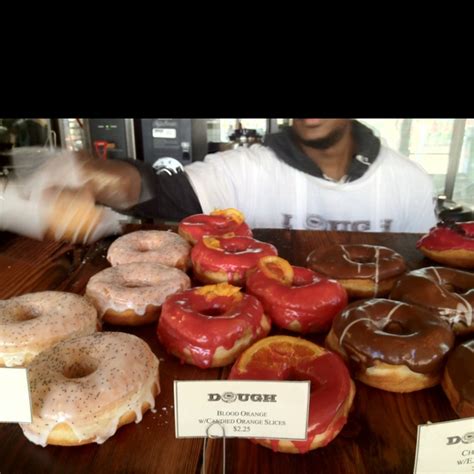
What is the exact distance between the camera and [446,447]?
81 centimetres

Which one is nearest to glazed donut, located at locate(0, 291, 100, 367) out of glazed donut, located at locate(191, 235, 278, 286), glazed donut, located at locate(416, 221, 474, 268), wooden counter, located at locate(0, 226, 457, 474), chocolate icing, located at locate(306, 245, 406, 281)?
wooden counter, located at locate(0, 226, 457, 474)

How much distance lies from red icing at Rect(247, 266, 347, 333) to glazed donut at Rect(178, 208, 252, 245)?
1.70ft

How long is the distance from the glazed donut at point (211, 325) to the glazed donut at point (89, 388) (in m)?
0.13

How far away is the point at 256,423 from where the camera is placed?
0.88 m

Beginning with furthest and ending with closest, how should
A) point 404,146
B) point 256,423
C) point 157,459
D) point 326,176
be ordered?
point 326,176 < point 404,146 < point 157,459 < point 256,423

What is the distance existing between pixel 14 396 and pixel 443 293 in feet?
4.18

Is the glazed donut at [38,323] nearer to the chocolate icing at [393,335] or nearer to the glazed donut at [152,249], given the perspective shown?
the glazed donut at [152,249]

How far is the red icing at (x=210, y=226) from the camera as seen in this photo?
204 centimetres

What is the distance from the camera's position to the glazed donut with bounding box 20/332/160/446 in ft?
3.48

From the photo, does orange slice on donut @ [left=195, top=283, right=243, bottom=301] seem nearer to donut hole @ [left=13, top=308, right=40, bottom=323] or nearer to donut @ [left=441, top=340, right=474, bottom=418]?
donut hole @ [left=13, top=308, right=40, bottom=323]

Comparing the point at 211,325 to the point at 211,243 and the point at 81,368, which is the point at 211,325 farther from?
the point at 211,243
